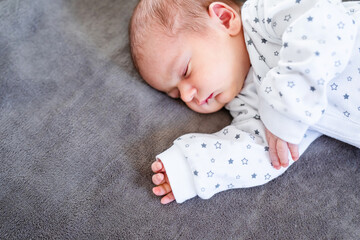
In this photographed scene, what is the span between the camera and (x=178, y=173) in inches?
36.5

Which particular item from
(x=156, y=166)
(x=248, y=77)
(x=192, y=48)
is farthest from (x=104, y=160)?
(x=248, y=77)

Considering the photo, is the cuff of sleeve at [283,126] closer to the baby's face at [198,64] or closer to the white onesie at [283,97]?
the white onesie at [283,97]

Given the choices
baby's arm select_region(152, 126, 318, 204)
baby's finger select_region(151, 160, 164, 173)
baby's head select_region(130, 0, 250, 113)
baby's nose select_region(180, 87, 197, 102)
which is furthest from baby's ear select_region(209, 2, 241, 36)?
baby's finger select_region(151, 160, 164, 173)

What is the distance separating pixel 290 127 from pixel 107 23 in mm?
711

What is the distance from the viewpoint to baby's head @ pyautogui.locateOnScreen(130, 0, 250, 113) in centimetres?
100

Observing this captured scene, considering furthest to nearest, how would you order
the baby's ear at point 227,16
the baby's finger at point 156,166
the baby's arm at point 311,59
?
the baby's ear at point 227,16 → the baby's finger at point 156,166 → the baby's arm at point 311,59

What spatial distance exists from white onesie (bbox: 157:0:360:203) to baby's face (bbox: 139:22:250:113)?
56 mm

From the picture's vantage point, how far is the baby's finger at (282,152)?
91 cm

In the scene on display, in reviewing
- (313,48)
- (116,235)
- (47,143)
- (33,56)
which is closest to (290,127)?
(313,48)

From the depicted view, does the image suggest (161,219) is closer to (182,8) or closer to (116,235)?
(116,235)

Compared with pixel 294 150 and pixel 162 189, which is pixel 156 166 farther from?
pixel 294 150

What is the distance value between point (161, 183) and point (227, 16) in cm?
54

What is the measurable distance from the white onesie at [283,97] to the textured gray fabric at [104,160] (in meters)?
0.05

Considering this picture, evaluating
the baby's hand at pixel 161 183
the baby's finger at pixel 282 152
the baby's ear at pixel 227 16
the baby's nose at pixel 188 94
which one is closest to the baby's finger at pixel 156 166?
the baby's hand at pixel 161 183
